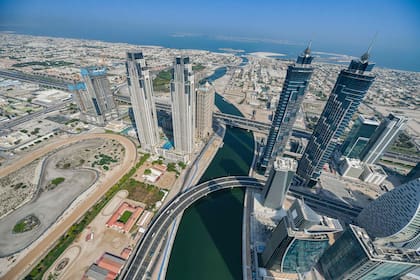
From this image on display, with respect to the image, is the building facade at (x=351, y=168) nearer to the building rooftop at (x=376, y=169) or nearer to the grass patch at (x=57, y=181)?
the building rooftop at (x=376, y=169)

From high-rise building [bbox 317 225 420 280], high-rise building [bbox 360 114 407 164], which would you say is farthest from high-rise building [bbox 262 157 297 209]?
high-rise building [bbox 360 114 407 164]

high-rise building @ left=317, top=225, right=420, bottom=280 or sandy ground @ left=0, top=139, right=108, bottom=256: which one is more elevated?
high-rise building @ left=317, top=225, right=420, bottom=280

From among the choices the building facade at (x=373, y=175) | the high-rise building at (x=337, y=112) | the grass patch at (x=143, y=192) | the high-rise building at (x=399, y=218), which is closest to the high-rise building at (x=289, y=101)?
the high-rise building at (x=337, y=112)

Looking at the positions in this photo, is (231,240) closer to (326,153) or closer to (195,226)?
(195,226)

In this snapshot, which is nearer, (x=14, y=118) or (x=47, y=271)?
(x=47, y=271)

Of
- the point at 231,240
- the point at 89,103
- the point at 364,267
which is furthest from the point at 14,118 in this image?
the point at 364,267

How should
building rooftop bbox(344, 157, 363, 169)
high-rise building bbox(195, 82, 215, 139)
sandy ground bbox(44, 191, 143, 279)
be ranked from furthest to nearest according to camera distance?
high-rise building bbox(195, 82, 215, 139) < building rooftop bbox(344, 157, 363, 169) < sandy ground bbox(44, 191, 143, 279)

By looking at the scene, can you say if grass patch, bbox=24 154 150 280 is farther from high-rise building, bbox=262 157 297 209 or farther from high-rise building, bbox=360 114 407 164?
high-rise building, bbox=360 114 407 164
